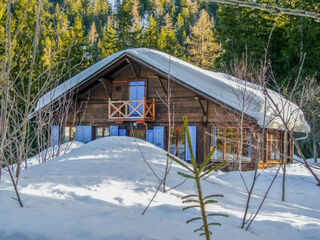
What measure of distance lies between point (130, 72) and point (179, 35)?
46355mm

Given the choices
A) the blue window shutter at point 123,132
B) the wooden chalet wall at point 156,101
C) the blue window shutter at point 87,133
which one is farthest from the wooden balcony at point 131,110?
the blue window shutter at point 87,133

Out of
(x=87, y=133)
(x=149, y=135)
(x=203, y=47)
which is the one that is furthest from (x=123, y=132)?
(x=203, y=47)

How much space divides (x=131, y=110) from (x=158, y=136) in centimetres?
209

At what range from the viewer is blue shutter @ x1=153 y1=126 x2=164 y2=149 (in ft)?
48.7

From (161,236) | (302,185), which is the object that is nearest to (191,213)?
(161,236)

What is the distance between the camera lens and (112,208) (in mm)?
4168

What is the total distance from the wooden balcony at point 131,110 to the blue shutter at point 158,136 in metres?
0.55

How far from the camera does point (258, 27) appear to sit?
28172 mm

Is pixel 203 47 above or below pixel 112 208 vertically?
above

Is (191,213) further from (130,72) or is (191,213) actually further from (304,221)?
(130,72)

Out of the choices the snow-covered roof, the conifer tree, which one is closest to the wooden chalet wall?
the snow-covered roof

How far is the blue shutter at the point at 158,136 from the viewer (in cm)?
1484

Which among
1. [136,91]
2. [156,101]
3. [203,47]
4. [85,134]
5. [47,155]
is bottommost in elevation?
[47,155]

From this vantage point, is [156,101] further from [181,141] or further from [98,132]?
[98,132]
